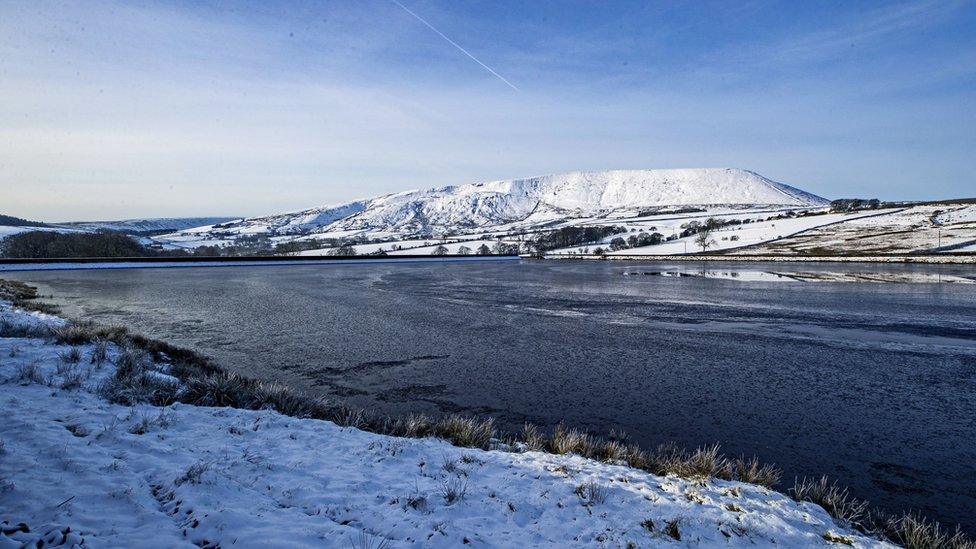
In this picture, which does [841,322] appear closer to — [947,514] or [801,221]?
[947,514]

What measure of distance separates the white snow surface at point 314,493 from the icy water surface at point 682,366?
286 centimetres

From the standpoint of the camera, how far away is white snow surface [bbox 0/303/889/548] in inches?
201

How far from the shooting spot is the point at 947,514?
716cm

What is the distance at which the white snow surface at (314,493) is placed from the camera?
5105 mm

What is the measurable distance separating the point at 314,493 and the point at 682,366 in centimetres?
1256

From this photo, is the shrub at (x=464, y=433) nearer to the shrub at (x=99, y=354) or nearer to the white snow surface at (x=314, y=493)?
the white snow surface at (x=314, y=493)

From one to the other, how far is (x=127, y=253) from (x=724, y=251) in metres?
139

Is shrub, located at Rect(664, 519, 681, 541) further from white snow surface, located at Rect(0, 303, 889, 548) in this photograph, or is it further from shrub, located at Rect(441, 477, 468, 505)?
shrub, located at Rect(441, 477, 468, 505)

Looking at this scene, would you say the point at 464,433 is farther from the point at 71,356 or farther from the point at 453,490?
the point at 71,356

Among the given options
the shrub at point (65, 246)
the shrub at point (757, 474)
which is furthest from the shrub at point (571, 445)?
the shrub at point (65, 246)

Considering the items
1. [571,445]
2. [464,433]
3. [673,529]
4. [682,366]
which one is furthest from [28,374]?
[682,366]

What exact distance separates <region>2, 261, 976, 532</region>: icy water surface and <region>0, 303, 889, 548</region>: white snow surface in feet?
9.39

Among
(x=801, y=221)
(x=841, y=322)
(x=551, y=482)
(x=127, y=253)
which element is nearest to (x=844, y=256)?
(x=801, y=221)

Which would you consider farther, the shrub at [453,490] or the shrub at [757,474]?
the shrub at [757,474]
